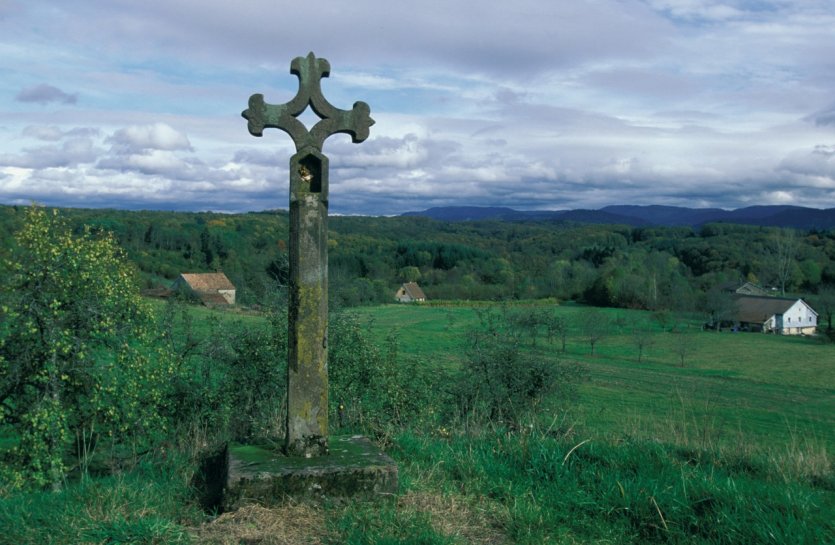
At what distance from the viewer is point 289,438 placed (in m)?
5.48

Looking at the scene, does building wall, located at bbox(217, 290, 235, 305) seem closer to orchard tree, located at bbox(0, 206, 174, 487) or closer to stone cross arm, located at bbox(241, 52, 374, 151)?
orchard tree, located at bbox(0, 206, 174, 487)

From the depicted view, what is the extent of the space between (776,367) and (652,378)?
48.6ft

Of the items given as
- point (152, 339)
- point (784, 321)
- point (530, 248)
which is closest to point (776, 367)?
point (784, 321)

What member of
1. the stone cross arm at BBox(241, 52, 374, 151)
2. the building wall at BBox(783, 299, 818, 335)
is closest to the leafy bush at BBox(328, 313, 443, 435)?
the stone cross arm at BBox(241, 52, 374, 151)

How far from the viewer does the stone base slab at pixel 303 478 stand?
15.5 feet

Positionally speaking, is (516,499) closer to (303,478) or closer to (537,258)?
(303,478)

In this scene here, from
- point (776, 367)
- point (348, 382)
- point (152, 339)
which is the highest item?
point (152, 339)

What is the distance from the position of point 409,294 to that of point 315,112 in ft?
228

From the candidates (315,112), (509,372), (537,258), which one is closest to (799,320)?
(537,258)

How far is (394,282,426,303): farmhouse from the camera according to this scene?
7381cm

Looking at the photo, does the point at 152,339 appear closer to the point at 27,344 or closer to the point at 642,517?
the point at 27,344

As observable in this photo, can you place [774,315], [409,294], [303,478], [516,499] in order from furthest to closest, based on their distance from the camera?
[774,315] → [409,294] → [303,478] → [516,499]

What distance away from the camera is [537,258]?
104m

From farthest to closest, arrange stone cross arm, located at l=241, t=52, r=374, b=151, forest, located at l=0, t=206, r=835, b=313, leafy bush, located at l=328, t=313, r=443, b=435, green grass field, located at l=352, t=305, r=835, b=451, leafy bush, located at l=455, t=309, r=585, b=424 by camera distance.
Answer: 1. forest, located at l=0, t=206, r=835, b=313
2. green grass field, located at l=352, t=305, r=835, b=451
3. leafy bush, located at l=455, t=309, r=585, b=424
4. leafy bush, located at l=328, t=313, r=443, b=435
5. stone cross arm, located at l=241, t=52, r=374, b=151
